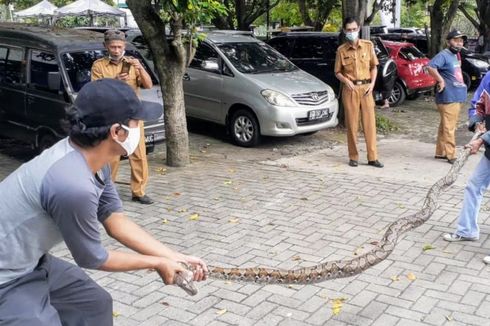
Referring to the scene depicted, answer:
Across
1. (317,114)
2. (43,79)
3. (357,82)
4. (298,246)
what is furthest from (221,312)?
(317,114)

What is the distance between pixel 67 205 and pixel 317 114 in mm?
8077

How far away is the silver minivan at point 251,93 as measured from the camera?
970 centimetres

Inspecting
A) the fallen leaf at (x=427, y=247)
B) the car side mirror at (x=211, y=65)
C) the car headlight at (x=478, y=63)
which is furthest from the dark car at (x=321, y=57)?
the fallen leaf at (x=427, y=247)

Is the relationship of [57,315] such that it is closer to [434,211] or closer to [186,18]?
[434,211]

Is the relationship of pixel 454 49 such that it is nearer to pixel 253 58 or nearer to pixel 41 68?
pixel 253 58

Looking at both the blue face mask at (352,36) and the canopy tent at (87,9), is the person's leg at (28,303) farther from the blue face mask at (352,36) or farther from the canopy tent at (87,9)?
the canopy tent at (87,9)

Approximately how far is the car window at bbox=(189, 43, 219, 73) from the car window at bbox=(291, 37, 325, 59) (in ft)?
12.5

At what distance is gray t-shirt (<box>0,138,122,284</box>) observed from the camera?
2207 millimetres

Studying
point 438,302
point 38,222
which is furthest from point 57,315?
point 438,302

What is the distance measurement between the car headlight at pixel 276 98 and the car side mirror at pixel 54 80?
11.2 feet

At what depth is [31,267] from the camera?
2426 millimetres

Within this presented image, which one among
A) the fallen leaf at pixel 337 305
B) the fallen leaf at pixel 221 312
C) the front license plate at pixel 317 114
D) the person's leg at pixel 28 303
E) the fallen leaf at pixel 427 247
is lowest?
the fallen leaf at pixel 337 305

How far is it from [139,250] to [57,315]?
1.62 ft

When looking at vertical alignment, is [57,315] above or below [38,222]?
below
